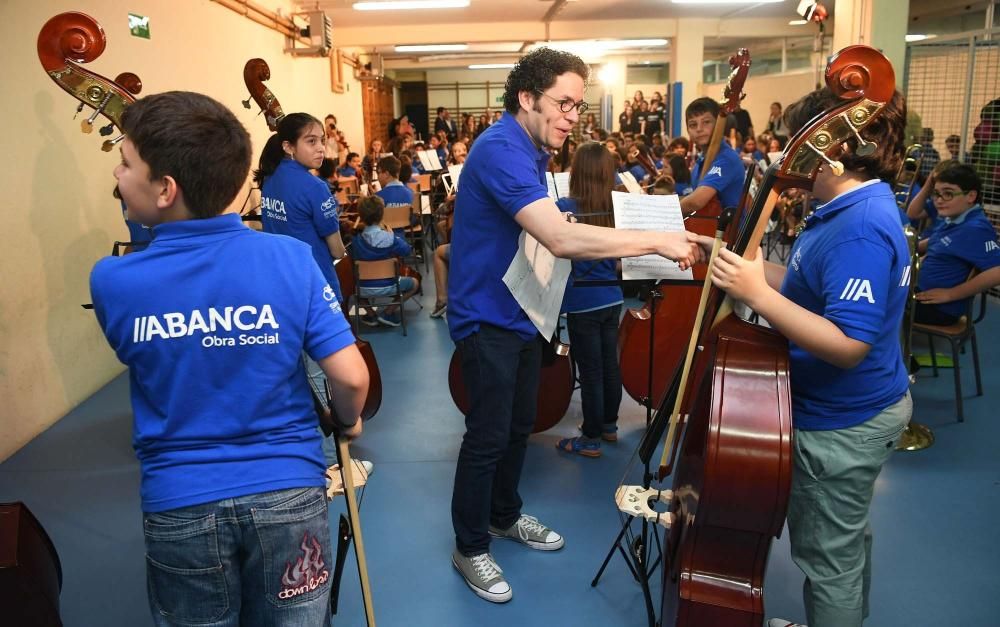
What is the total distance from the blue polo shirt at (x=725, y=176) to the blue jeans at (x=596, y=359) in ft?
3.25

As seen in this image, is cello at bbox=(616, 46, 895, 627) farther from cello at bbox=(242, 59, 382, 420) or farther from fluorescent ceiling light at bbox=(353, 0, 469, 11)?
fluorescent ceiling light at bbox=(353, 0, 469, 11)

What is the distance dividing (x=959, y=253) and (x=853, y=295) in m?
2.96

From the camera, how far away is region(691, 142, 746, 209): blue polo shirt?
3.81 m

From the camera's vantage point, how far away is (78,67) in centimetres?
213

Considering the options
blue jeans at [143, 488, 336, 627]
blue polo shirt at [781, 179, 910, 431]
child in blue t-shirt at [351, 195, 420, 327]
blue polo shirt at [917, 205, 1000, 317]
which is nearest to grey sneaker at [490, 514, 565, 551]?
blue polo shirt at [781, 179, 910, 431]

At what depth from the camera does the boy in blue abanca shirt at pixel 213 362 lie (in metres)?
1.12

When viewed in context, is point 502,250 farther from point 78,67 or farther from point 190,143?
point 78,67

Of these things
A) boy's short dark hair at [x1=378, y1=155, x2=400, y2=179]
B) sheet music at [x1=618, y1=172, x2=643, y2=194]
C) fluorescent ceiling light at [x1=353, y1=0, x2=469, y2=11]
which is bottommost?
sheet music at [x1=618, y1=172, x2=643, y2=194]

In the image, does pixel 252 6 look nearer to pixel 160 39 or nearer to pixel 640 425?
pixel 160 39

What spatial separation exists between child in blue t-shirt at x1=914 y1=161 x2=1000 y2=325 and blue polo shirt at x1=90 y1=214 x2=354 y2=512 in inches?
141

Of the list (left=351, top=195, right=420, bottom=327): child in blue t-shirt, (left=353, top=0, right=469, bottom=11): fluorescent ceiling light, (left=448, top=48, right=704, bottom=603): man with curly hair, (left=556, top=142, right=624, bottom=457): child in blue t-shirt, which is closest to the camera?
(left=448, top=48, right=704, bottom=603): man with curly hair

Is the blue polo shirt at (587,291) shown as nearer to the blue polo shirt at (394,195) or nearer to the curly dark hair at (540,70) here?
the curly dark hair at (540,70)

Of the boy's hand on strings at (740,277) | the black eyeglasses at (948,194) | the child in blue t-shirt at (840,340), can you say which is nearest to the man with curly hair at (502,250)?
the boy's hand on strings at (740,277)

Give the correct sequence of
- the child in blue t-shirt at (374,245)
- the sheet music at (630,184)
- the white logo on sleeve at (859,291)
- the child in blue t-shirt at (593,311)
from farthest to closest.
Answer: the child in blue t-shirt at (374,245), the sheet music at (630,184), the child in blue t-shirt at (593,311), the white logo on sleeve at (859,291)
